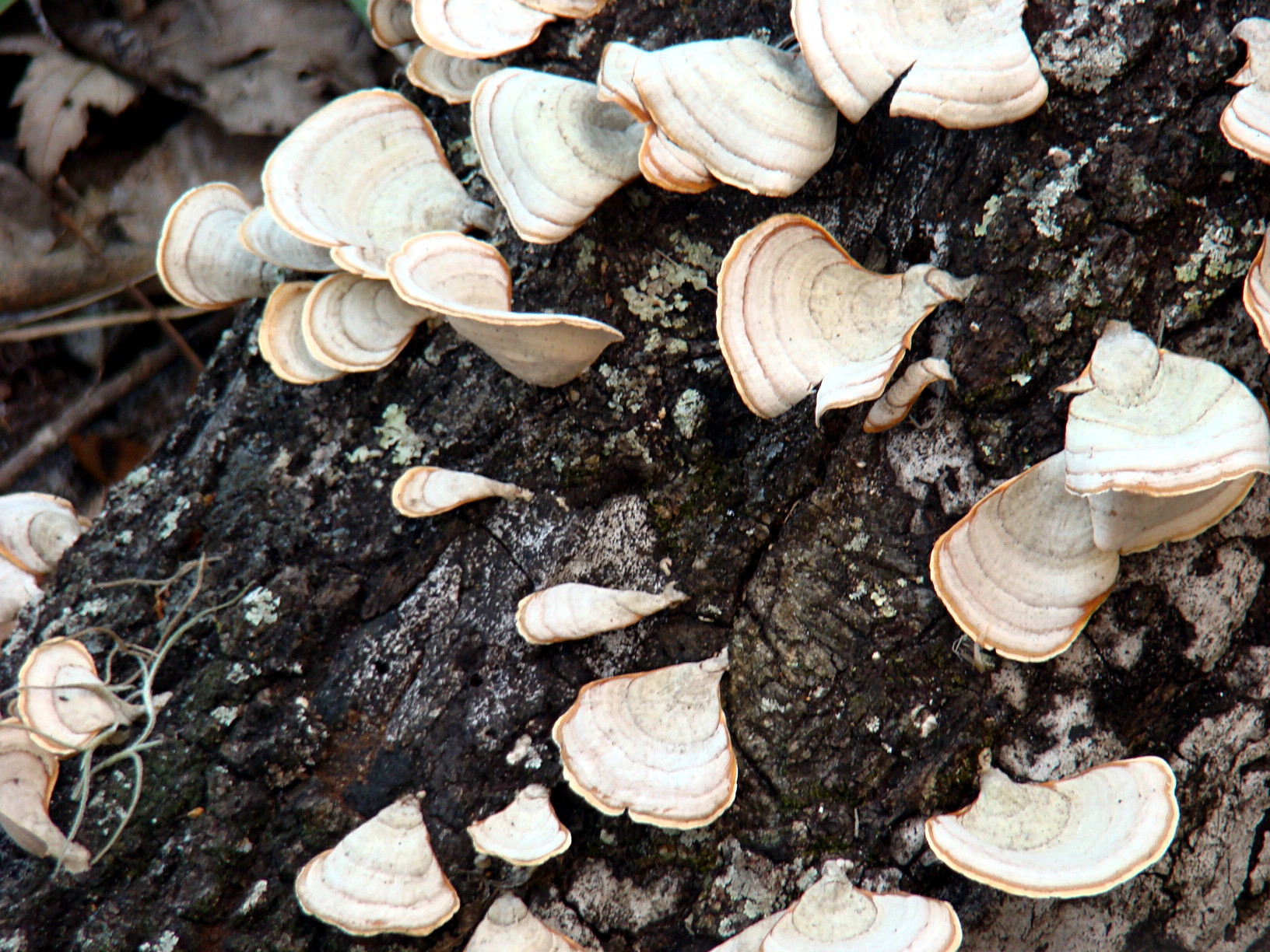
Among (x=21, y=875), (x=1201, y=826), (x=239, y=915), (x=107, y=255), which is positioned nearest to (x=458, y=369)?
(x=239, y=915)

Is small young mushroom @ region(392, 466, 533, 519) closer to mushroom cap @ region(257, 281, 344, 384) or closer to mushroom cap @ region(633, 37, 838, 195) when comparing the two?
mushroom cap @ region(257, 281, 344, 384)

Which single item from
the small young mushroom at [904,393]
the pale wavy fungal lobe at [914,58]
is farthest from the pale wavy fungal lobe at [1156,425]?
the pale wavy fungal lobe at [914,58]

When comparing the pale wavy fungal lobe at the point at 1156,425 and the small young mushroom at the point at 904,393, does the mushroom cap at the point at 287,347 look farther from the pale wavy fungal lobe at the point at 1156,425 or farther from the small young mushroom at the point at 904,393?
the pale wavy fungal lobe at the point at 1156,425

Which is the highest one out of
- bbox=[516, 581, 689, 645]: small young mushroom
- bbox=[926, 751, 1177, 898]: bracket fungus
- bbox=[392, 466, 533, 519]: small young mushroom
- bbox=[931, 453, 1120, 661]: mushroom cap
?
bbox=[392, 466, 533, 519]: small young mushroom

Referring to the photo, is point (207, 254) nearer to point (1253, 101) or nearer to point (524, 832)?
point (524, 832)

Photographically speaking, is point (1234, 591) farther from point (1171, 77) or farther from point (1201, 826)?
point (1171, 77)

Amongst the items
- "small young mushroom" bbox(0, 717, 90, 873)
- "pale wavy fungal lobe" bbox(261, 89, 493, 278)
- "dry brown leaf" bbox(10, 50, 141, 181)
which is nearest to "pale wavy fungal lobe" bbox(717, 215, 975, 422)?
"pale wavy fungal lobe" bbox(261, 89, 493, 278)
